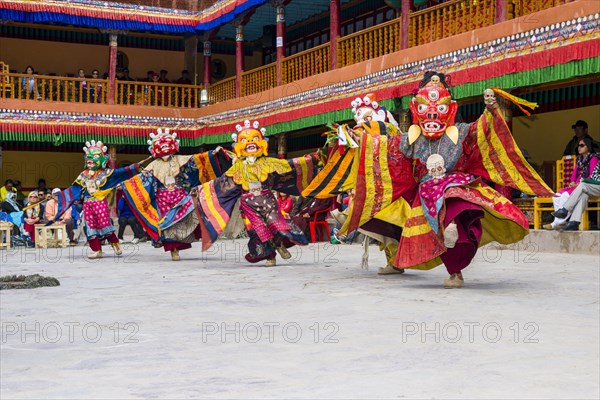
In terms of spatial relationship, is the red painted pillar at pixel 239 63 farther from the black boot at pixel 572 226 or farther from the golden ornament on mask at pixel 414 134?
the golden ornament on mask at pixel 414 134

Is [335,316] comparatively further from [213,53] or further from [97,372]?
[213,53]

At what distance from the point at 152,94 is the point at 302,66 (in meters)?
6.77

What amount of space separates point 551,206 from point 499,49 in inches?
80.6

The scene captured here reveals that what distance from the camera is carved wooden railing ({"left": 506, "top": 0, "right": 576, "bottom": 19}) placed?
1102 centimetres

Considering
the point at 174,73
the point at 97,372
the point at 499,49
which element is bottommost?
the point at 97,372

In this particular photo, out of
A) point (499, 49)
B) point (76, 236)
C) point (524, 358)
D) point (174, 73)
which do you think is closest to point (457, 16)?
point (499, 49)

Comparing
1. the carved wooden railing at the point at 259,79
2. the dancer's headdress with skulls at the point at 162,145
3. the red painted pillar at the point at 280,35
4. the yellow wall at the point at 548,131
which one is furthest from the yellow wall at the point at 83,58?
the dancer's headdress with skulls at the point at 162,145

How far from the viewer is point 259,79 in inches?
766

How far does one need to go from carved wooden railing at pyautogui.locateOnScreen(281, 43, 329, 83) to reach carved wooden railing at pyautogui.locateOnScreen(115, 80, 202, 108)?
12.6ft

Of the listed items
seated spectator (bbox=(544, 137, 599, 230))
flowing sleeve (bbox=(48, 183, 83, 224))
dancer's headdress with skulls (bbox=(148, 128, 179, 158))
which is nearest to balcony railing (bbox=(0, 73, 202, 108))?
flowing sleeve (bbox=(48, 183, 83, 224))

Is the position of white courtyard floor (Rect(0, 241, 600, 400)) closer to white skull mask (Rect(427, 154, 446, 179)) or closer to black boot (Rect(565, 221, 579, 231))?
white skull mask (Rect(427, 154, 446, 179))

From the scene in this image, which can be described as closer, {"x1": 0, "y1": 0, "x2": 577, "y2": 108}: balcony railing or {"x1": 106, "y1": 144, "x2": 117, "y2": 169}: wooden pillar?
{"x1": 0, "y1": 0, "x2": 577, "y2": 108}: balcony railing

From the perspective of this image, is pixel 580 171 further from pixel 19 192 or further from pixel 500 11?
pixel 19 192

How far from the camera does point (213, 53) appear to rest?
24688 mm
